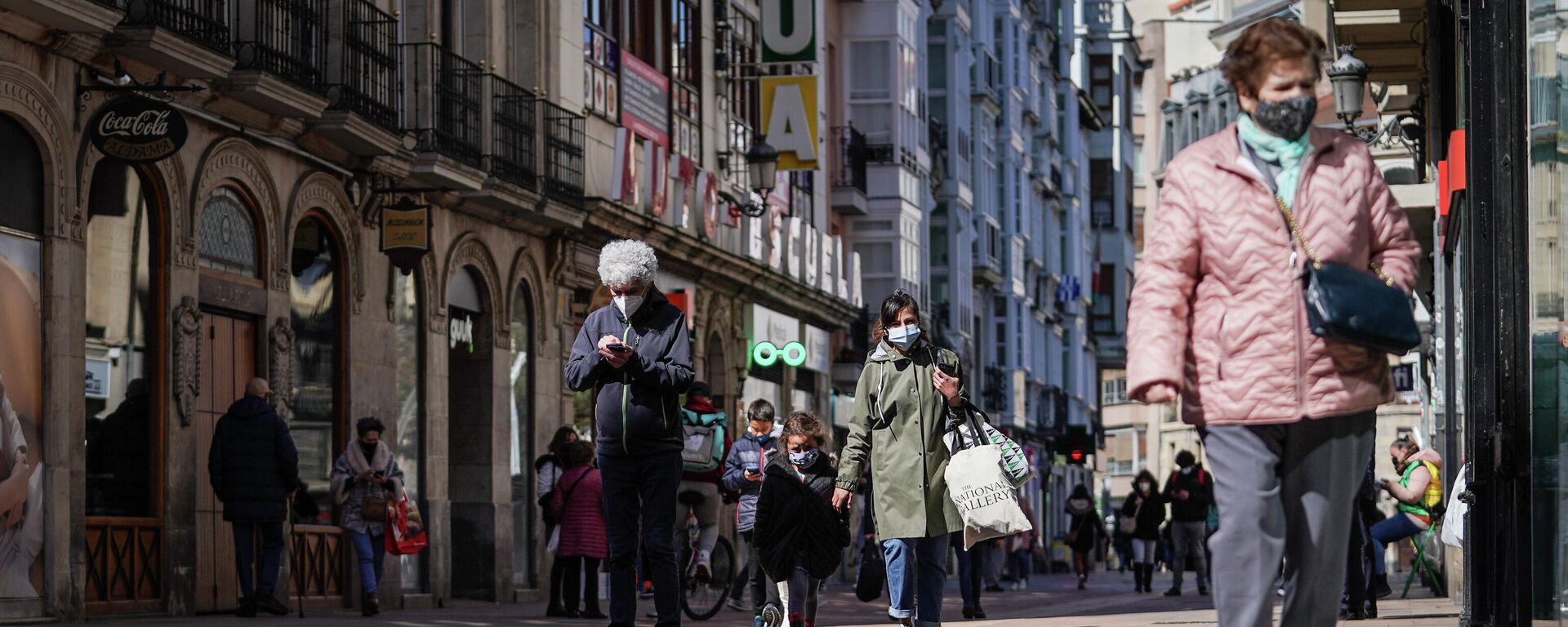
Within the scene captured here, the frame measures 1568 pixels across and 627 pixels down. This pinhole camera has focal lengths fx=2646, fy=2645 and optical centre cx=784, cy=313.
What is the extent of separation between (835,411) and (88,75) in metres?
29.9

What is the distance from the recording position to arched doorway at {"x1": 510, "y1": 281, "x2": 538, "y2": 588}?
A: 93.6 ft

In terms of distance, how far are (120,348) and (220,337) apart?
1859 millimetres

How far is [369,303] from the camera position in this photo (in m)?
24.2

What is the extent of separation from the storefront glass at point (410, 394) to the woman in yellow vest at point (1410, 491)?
8939mm

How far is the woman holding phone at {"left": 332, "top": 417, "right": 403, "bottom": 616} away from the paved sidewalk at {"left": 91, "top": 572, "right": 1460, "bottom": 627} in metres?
0.64

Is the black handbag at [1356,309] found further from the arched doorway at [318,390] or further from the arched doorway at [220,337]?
the arched doorway at [318,390]

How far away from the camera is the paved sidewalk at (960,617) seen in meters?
17.7

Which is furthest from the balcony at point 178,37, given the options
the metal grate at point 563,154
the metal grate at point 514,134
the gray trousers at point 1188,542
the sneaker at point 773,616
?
the gray trousers at point 1188,542

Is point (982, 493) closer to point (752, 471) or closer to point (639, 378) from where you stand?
point (639, 378)

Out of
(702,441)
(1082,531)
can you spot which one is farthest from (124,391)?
(1082,531)

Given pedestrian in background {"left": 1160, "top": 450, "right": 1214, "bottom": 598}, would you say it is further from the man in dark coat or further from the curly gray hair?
the curly gray hair

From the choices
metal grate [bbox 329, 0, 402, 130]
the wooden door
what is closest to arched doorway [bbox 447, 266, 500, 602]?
metal grate [bbox 329, 0, 402, 130]

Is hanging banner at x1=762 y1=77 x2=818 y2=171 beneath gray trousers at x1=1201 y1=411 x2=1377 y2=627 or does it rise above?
above

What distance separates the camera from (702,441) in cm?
2044
